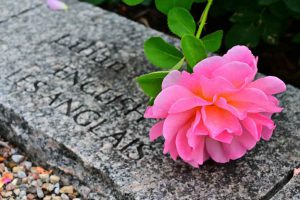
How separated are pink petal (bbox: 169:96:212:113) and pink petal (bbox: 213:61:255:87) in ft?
0.21

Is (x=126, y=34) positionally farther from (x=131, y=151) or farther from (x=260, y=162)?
(x=260, y=162)

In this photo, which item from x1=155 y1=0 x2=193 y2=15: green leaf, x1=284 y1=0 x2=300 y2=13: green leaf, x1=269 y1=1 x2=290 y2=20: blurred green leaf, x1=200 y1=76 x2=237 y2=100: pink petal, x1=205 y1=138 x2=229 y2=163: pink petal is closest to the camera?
x1=200 y1=76 x2=237 y2=100: pink petal

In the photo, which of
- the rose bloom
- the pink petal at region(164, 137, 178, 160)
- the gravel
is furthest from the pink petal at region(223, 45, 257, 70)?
the gravel

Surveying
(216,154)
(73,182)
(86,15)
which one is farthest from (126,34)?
(216,154)

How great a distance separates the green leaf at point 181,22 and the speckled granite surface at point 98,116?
29cm

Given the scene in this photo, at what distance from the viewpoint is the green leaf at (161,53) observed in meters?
1.46

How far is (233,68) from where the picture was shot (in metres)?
1.29

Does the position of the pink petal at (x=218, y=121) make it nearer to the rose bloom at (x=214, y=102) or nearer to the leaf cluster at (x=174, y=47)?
the rose bloom at (x=214, y=102)

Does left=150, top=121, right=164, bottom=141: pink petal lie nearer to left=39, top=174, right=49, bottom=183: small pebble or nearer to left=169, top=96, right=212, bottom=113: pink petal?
left=169, top=96, right=212, bottom=113: pink petal

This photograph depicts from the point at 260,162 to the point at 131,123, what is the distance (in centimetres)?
35

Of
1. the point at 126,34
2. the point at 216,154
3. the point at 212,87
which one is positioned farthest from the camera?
the point at 126,34

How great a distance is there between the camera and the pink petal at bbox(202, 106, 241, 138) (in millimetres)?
1284

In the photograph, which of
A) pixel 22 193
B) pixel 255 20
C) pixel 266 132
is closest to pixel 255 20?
pixel 255 20

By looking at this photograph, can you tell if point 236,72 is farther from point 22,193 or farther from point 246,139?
point 22,193
